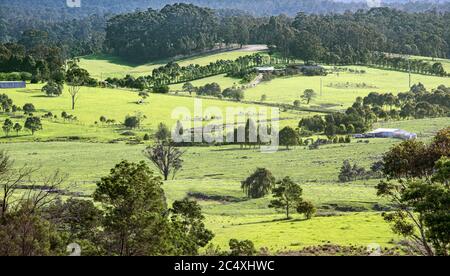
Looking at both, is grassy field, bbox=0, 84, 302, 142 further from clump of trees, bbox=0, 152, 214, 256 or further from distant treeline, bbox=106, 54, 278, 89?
clump of trees, bbox=0, 152, 214, 256

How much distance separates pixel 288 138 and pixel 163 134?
10157 mm

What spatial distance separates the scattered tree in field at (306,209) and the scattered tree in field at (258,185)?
18.1 feet

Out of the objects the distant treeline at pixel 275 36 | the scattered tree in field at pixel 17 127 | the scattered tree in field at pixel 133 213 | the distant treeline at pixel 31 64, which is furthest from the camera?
the distant treeline at pixel 275 36

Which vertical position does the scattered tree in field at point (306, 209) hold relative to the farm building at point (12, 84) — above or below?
below

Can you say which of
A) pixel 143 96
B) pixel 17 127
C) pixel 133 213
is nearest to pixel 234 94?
pixel 143 96

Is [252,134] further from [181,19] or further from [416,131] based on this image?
[181,19]

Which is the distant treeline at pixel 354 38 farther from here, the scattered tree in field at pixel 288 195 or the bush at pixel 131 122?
the scattered tree in field at pixel 288 195

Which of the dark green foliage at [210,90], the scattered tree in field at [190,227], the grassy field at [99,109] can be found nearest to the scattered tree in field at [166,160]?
the grassy field at [99,109]

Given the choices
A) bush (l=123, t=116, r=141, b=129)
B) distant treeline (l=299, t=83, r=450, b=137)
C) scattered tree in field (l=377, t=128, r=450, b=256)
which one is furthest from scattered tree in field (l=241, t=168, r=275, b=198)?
bush (l=123, t=116, r=141, b=129)

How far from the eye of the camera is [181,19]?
14012 centimetres

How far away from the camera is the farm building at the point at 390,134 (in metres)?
54.5

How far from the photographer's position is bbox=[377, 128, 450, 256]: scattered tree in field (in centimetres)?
1814

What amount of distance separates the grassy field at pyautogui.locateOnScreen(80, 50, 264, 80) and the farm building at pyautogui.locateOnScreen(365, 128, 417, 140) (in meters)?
54.9

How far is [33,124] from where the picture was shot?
56.2 m
